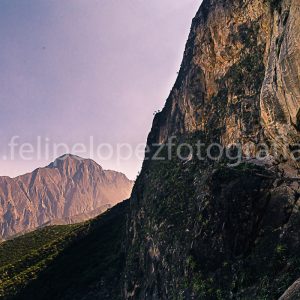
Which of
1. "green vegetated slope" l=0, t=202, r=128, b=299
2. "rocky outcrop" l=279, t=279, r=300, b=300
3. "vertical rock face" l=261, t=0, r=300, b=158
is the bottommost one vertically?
"green vegetated slope" l=0, t=202, r=128, b=299

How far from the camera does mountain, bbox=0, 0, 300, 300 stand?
25.0 meters

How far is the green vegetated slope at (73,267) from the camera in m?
70.8

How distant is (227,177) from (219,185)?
1020 mm

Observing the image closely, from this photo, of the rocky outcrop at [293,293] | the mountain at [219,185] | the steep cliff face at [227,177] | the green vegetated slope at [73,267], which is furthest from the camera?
the green vegetated slope at [73,267]

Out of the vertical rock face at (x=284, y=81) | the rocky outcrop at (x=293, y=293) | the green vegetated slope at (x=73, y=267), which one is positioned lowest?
the green vegetated slope at (x=73, y=267)

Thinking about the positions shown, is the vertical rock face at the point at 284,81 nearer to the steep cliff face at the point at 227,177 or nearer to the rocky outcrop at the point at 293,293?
the steep cliff face at the point at 227,177

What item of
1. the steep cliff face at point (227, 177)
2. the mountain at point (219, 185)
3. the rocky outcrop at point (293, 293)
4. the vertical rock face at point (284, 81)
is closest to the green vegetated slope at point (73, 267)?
the mountain at point (219, 185)

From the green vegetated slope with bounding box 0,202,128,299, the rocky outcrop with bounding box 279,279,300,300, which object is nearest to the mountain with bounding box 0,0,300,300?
the rocky outcrop with bounding box 279,279,300,300

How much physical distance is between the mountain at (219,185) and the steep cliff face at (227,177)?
0.12 meters

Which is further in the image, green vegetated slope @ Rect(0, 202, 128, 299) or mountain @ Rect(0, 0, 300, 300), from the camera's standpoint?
green vegetated slope @ Rect(0, 202, 128, 299)

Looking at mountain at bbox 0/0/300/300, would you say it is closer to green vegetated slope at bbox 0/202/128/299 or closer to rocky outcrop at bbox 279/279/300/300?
rocky outcrop at bbox 279/279/300/300

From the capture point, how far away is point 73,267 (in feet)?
255

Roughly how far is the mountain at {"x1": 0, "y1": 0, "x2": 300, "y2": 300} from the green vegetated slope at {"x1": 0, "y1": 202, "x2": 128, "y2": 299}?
0.36m

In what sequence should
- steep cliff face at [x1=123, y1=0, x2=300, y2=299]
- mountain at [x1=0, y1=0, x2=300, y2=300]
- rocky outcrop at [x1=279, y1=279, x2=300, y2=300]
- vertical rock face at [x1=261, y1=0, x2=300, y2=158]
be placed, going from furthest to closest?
1. mountain at [x1=0, y1=0, x2=300, y2=300]
2. steep cliff face at [x1=123, y1=0, x2=300, y2=299]
3. vertical rock face at [x1=261, y1=0, x2=300, y2=158]
4. rocky outcrop at [x1=279, y1=279, x2=300, y2=300]
